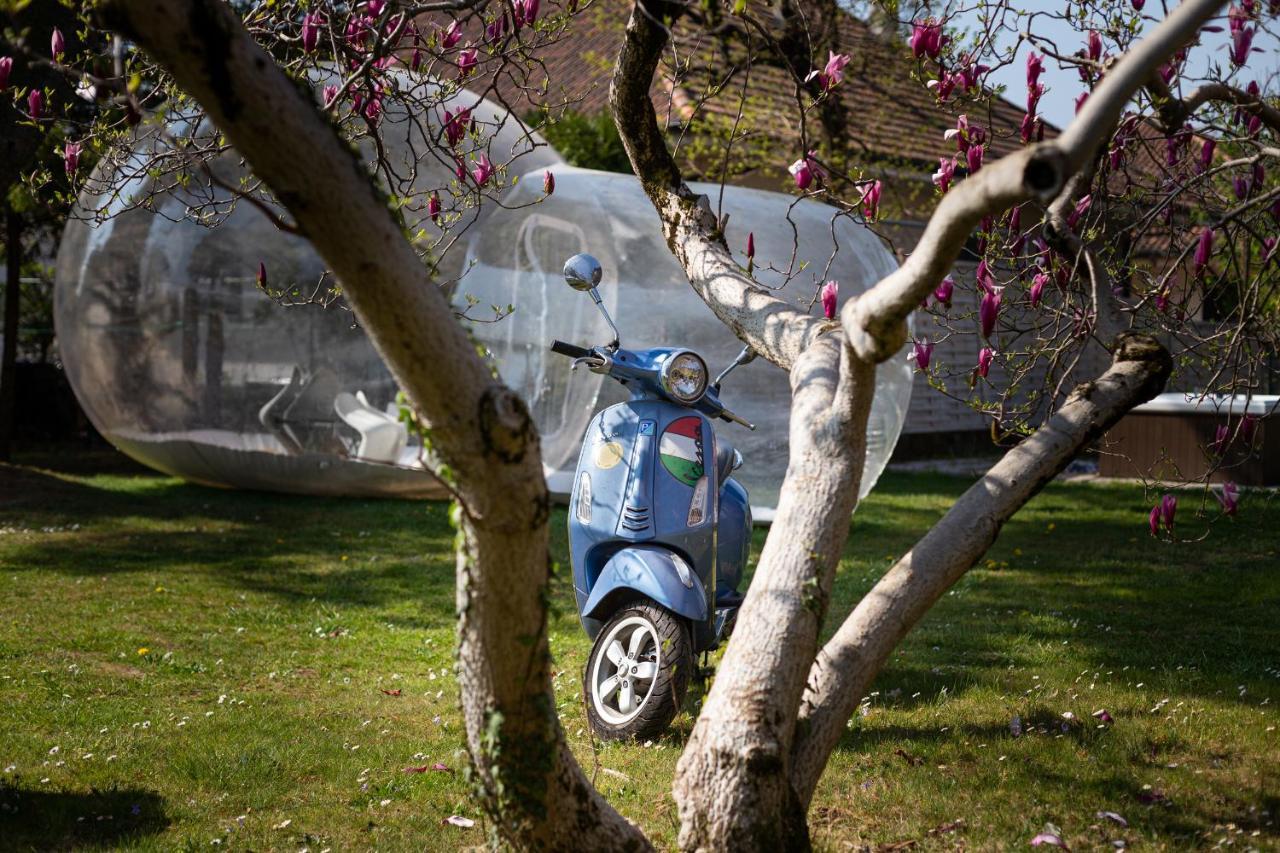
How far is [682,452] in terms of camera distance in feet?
15.1

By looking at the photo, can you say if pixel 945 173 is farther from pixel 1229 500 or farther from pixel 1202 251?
pixel 1229 500

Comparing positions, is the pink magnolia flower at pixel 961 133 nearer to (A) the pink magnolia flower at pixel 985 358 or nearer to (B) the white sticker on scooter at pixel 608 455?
(A) the pink magnolia flower at pixel 985 358

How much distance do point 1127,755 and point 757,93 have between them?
10979 millimetres

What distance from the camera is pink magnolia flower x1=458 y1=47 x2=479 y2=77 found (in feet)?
14.8

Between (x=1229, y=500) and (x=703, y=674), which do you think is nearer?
(x=1229, y=500)

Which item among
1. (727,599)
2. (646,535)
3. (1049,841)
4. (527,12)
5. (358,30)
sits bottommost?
(1049,841)

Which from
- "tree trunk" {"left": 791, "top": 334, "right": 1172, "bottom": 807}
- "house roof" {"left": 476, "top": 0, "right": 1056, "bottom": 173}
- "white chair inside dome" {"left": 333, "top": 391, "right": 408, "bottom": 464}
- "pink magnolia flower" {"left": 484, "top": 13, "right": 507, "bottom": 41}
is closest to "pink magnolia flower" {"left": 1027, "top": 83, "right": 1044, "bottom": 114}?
"tree trunk" {"left": 791, "top": 334, "right": 1172, "bottom": 807}

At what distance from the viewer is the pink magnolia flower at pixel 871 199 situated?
422cm

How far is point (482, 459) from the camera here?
2262mm

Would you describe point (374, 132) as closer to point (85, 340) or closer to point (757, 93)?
point (85, 340)

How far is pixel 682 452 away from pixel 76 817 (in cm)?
228

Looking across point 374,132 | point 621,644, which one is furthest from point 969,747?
point 374,132

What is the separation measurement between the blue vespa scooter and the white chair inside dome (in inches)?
220

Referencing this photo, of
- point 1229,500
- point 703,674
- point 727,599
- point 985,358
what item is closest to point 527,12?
point 985,358
